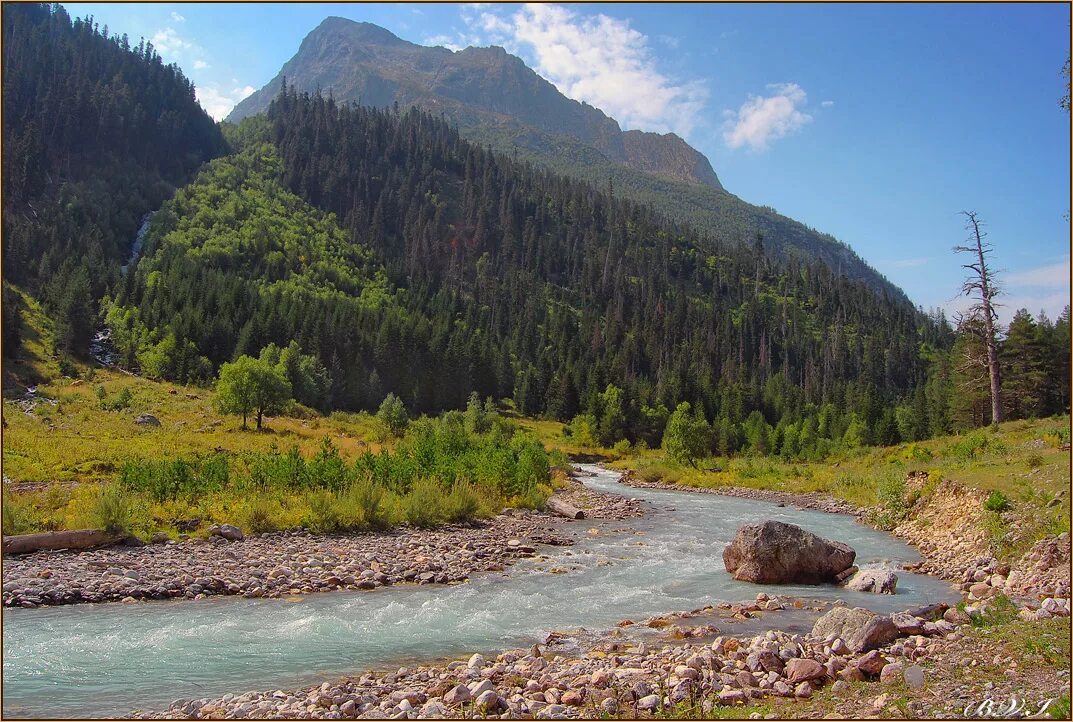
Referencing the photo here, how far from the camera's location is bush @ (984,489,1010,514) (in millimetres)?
18281

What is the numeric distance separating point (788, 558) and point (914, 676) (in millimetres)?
9692

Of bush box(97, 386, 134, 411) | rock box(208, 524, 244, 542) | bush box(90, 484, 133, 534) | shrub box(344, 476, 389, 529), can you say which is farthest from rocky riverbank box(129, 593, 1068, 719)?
bush box(97, 386, 134, 411)

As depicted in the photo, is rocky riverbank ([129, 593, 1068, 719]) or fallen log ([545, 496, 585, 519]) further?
fallen log ([545, 496, 585, 519])

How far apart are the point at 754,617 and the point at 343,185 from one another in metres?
202

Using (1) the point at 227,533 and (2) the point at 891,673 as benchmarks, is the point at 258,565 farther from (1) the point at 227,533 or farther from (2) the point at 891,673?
(2) the point at 891,673

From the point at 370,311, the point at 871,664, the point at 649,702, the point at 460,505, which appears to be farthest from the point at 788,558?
the point at 370,311

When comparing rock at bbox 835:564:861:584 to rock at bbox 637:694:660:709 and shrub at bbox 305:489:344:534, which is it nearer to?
rock at bbox 637:694:660:709

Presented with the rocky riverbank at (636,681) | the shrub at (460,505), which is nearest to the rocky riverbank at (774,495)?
the shrub at (460,505)

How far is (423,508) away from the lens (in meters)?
24.2

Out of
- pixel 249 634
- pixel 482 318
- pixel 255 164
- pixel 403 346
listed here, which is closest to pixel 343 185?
pixel 255 164

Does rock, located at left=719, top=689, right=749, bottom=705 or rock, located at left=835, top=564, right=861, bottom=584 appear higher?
rock, located at left=719, top=689, right=749, bottom=705

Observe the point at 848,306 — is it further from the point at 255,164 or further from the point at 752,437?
the point at 255,164

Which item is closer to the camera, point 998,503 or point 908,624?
point 908,624

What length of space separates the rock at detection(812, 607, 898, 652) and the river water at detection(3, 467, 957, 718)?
266cm
